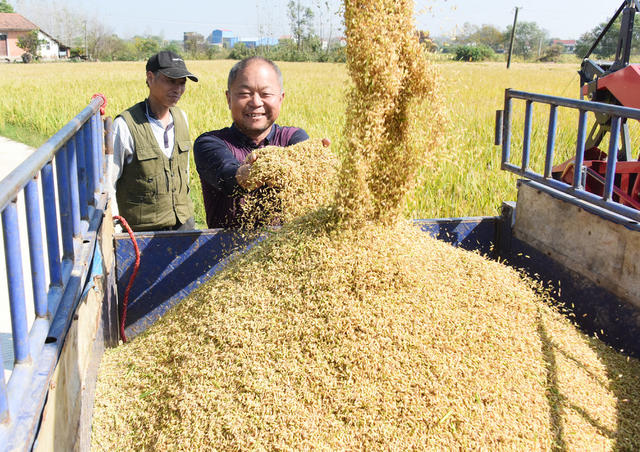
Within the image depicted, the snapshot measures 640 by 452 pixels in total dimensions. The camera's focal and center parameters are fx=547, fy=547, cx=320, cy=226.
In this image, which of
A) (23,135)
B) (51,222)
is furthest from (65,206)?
(23,135)

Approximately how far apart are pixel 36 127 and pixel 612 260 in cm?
1045

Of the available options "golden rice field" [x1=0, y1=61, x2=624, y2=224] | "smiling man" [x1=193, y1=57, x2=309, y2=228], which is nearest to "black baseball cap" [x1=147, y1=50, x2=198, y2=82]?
"smiling man" [x1=193, y1=57, x2=309, y2=228]

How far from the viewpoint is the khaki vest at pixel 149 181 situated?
3133 millimetres

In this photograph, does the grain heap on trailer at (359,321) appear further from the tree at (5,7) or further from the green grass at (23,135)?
the tree at (5,7)

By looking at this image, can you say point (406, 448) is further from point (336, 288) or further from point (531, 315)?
point (531, 315)

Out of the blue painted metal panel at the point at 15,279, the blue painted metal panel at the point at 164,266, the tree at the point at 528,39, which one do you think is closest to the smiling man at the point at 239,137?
the blue painted metal panel at the point at 164,266

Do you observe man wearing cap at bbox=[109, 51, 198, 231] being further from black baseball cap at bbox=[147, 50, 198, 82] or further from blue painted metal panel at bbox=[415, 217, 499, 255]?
blue painted metal panel at bbox=[415, 217, 499, 255]

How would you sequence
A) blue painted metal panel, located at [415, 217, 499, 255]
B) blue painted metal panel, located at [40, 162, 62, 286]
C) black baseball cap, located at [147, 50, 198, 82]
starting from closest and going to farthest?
blue painted metal panel, located at [40, 162, 62, 286]
blue painted metal panel, located at [415, 217, 499, 255]
black baseball cap, located at [147, 50, 198, 82]

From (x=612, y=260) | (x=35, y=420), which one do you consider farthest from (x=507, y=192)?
(x=35, y=420)

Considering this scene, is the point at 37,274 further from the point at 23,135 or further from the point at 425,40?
the point at 23,135

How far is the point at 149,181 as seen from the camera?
3.19m

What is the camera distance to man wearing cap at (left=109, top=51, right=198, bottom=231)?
3.11 metres

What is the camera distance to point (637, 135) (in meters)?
6.62

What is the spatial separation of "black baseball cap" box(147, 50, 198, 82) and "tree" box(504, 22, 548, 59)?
158ft
